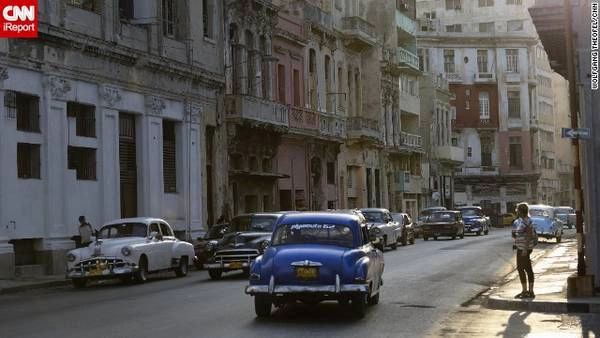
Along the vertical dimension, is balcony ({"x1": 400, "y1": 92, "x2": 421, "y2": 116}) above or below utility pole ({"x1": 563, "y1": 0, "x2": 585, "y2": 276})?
above

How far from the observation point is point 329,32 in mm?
60156

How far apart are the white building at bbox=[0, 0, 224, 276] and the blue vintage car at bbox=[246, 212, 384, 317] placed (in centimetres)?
1379

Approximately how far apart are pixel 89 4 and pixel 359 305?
21410 mm

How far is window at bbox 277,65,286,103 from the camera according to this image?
5272 centimetres

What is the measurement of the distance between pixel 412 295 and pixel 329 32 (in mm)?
40479

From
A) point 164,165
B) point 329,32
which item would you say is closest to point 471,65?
point 329,32

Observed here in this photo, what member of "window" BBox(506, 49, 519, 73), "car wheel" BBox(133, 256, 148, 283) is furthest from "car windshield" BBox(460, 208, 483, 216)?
"window" BBox(506, 49, 519, 73)

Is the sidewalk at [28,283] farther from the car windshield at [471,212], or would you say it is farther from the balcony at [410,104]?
the balcony at [410,104]

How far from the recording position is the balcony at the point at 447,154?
87125mm

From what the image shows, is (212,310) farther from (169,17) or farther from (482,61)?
(482,61)

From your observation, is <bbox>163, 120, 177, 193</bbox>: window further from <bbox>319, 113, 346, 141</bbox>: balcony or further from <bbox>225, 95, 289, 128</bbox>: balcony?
<bbox>319, 113, 346, 141</bbox>: balcony

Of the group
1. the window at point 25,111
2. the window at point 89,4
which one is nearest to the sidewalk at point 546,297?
the window at point 25,111

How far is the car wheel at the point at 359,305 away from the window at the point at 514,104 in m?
93.5

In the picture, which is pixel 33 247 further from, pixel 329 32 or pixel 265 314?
pixel 329 32
